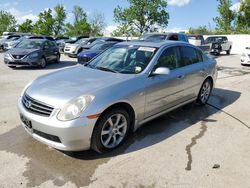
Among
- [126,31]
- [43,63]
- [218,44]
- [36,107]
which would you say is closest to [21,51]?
[43,63]

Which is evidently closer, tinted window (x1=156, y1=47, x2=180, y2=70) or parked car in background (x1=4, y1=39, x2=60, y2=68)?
tinted window (x1=156, y1=47, x2=180, y2=70)

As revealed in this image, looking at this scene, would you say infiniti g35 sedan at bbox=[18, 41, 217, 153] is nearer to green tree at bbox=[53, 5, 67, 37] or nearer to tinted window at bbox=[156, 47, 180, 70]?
tinted window at bbox=[156, 47, 180, 70]

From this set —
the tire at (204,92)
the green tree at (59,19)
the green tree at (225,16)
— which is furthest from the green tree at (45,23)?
the tire at (204,92)

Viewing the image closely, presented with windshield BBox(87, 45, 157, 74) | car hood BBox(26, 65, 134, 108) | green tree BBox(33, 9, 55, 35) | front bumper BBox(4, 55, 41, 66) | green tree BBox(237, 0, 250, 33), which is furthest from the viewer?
green tree BBox(33, 9, 55, 35)

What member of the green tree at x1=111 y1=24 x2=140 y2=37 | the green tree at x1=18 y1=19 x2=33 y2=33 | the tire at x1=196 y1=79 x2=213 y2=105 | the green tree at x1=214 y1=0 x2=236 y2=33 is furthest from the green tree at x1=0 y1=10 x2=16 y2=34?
the tire at x1=196 y1=79 x2=213 y2=105

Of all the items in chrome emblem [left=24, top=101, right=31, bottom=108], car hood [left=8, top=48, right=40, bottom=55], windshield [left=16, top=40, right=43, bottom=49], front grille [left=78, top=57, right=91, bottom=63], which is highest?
windshield [left=16, top=40, right=43, bottom=49]

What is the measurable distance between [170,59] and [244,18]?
31.5 metres

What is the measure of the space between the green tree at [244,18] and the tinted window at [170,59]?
29.9m

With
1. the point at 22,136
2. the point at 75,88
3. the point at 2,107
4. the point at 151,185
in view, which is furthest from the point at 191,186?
the point at 2,107

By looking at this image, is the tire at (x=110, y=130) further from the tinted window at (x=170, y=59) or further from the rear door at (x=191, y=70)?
the rear door at (x=191, y=70)

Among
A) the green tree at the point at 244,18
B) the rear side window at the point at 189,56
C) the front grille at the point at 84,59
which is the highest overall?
the green tree at the point at 244,18

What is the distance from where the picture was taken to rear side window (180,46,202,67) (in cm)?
562

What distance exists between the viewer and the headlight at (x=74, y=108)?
139 inches

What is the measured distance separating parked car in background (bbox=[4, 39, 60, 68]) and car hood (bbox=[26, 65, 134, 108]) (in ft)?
28.9
